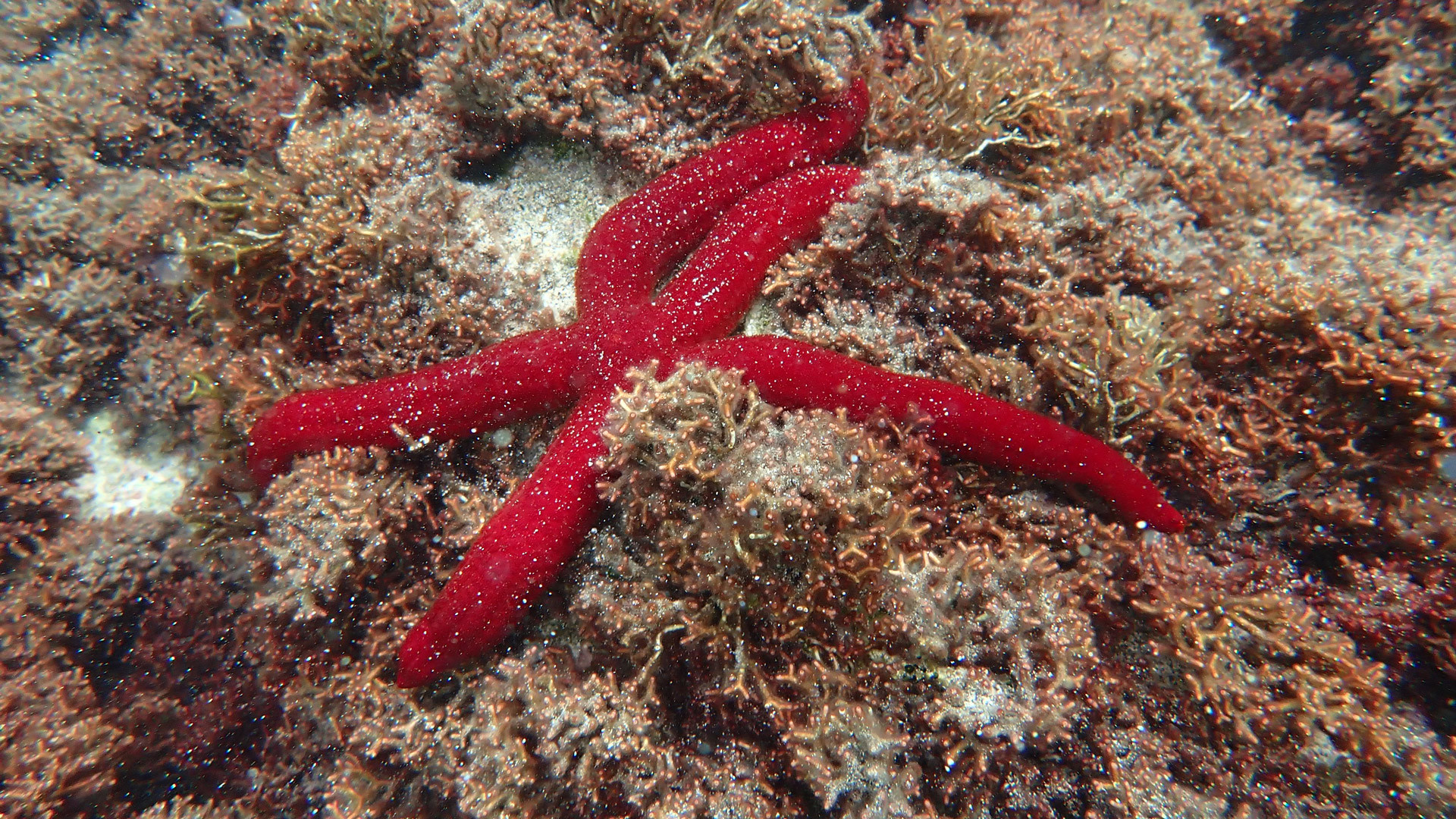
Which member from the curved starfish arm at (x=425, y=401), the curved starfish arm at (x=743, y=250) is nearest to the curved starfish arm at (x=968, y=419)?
the curved starfish arm at (x=743, y=250)

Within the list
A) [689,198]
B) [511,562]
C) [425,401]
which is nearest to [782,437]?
[511,562]

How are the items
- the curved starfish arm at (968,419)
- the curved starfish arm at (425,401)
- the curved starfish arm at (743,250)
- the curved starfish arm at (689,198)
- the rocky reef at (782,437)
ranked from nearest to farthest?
the rocky reef at (782,437) < the curved starfish arm at (968,419) < the curved starfish arm at (425,401) < the curved starfish arm at (743,250) < the curved starfish arm at (689,198)

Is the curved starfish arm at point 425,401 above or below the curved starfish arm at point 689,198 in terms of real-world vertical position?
below

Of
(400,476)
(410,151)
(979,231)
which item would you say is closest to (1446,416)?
(979,231)

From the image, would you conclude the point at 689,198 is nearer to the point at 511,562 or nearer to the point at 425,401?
the point at 425,401

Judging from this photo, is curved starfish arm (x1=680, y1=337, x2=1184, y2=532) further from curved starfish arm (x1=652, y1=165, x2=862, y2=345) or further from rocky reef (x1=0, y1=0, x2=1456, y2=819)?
curved starfish arm (x1=652, y1=165, x2=862, y2=345)

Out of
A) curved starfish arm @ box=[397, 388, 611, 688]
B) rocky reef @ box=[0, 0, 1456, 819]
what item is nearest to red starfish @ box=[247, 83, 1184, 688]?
curved starfish arm @ box=[397, 388, 611, 688]

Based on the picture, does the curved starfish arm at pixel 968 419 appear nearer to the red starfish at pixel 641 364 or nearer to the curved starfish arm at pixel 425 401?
the red starfish at pixel 641 364

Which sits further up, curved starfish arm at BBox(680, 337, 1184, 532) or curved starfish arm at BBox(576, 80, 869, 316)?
Answer: curved starfish arm at BBox(576, 80, 869, 316)
